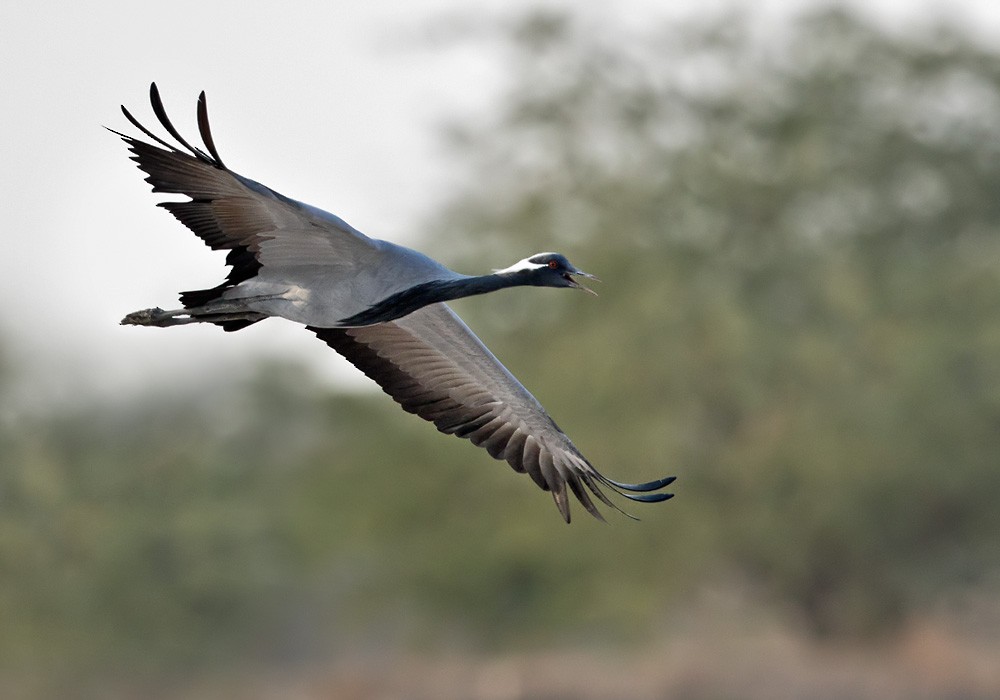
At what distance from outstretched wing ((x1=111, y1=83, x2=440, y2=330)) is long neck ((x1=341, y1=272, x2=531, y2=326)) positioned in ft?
0.18

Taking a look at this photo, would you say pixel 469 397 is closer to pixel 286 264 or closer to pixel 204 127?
pixel 286 264

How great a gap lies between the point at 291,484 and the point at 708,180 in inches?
319

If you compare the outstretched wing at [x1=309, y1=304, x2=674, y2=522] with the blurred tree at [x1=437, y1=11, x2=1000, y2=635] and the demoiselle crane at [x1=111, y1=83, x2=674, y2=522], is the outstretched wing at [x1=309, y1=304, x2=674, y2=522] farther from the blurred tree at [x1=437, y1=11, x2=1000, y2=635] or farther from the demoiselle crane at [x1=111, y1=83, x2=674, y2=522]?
the blurred tree at [x1=437, y1=11, x2=1000, y2=635]

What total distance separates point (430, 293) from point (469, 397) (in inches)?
74.5

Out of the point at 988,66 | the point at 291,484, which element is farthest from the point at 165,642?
the point at 988,66

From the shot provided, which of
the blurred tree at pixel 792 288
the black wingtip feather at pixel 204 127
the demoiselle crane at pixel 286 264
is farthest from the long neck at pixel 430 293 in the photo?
the blurred tree at pixel 792 288

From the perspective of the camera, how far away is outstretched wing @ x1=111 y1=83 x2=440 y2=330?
26.3 feet

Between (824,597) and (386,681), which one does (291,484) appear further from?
(824,597)

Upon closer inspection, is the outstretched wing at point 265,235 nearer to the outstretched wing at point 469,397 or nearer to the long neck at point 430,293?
the long neck at point 430,293

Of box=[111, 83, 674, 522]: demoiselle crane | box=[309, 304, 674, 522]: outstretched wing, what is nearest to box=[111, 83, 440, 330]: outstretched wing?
box=[111, 83, 674, 522]: demoiselle crane

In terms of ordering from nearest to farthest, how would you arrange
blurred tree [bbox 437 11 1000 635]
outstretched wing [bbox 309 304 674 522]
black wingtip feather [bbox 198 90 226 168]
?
black wingtip feather [bbox 198 90 226 168] → outstretched wing [bbox 309 304 674 522] → blurred tree [bbox 437 11 1000 635]

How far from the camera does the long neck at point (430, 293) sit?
8234 millimetres

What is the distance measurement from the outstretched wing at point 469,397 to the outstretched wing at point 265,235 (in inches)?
55.2

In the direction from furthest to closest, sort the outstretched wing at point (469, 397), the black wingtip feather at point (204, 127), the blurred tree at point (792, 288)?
1. the blurred tree at point (792, 288)
2. the outstretched wing at point (469, 397)
3. the black wingtip feather at point (204, 127)
